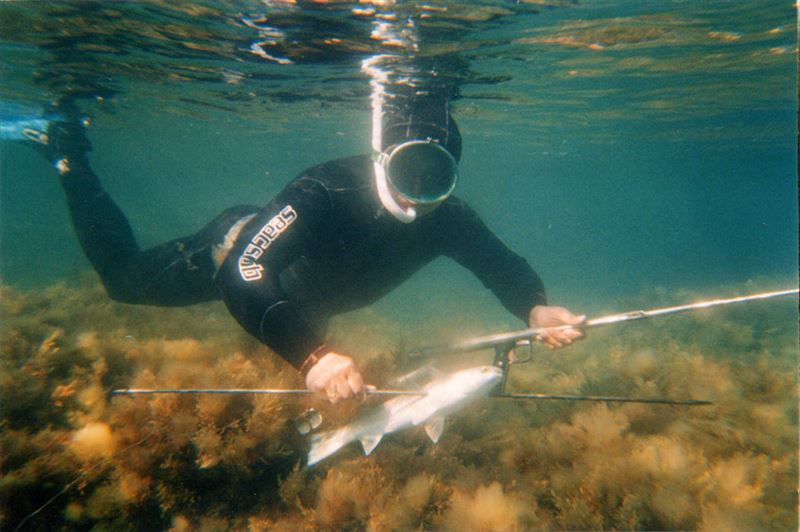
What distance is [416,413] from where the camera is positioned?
11.1ft

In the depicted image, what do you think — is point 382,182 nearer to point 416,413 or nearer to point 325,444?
point 416,413

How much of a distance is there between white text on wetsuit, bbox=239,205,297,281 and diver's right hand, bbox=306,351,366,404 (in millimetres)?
934

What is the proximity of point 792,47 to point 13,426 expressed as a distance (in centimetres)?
1654

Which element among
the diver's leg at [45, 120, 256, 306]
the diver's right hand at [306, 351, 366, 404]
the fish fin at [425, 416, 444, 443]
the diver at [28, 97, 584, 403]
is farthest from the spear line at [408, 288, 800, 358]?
the diver's leg at [45, 120, 256, 306]

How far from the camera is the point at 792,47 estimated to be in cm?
1046

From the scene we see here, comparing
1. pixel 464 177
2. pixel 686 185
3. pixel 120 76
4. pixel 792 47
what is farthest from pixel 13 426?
pixel 686 185

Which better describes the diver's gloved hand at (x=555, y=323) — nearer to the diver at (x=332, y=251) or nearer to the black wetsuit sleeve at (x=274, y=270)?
the diver at (x=332, y=251)

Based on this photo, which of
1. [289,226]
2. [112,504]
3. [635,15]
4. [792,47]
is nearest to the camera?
[112,504]

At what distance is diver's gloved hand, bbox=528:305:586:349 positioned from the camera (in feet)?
11.6

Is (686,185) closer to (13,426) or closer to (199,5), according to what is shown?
(199,5)

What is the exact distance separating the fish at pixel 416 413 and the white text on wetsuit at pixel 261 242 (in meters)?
1.52

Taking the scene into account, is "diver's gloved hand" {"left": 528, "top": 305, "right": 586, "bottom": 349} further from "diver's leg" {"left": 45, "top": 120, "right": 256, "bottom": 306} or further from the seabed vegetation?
"diver's leg" {"left": 45, "top": 120, "right": 256, "bottom": 306}

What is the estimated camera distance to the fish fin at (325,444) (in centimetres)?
333

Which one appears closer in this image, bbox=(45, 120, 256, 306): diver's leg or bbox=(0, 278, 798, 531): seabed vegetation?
bbox=(0, 278, 798, 531): seabed vegetation
